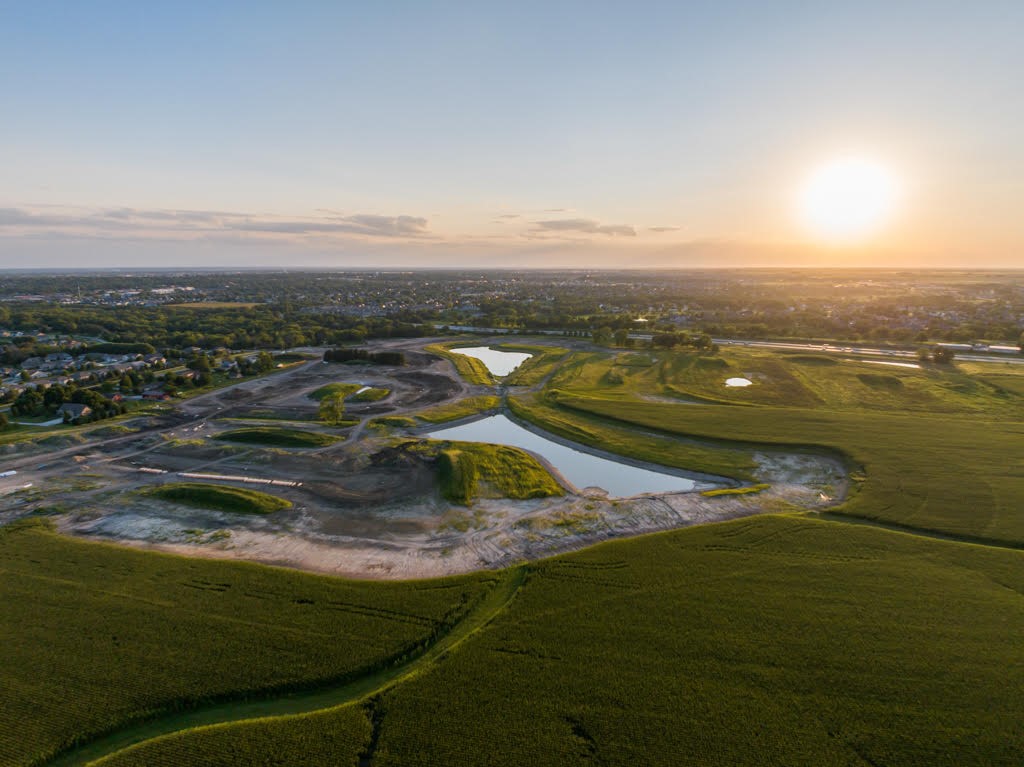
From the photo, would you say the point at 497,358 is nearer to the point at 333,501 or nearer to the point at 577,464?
the point at 577,464

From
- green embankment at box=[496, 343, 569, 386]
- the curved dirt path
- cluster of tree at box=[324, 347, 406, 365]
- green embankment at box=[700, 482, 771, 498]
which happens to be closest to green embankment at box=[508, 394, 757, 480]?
green embankment at box=[700, 482, 771, 498]

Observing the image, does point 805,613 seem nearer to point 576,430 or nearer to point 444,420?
point 576,430

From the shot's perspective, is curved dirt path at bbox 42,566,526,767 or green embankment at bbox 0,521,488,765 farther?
green embankment at bbox 0,521,488,765

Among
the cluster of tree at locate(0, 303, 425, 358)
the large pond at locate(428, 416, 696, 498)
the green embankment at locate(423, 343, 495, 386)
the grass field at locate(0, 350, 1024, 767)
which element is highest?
the cluster of tree at locate(0, 303, 425, 358)

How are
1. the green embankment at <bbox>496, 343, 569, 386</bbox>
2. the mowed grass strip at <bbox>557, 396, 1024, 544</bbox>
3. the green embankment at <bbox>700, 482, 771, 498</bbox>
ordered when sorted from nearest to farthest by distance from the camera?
the mowed grass strip at <bbox>557, 396, 1024, 544</bbox> < the green embankment at <bbox>700, 482, 771, 498</bbox> < the green embankment at <bbox>496, 343, 569, 386</bbox>

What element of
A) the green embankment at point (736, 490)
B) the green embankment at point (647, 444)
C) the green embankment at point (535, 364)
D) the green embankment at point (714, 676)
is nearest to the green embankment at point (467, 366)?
the green embankment at point (535, 364)

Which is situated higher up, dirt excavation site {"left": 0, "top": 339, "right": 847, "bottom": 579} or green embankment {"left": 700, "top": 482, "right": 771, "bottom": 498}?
green embankment {"left": 700, "top": 482, "right": 771, "bottom": 498}

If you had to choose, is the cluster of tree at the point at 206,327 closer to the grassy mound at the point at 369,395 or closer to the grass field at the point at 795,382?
the grassy mound at the point at 369,395

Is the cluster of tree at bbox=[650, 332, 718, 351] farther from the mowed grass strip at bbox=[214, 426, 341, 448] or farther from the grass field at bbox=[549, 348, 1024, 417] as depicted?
the mowed grass strip at bbox=[214, 426, 341, 448]
